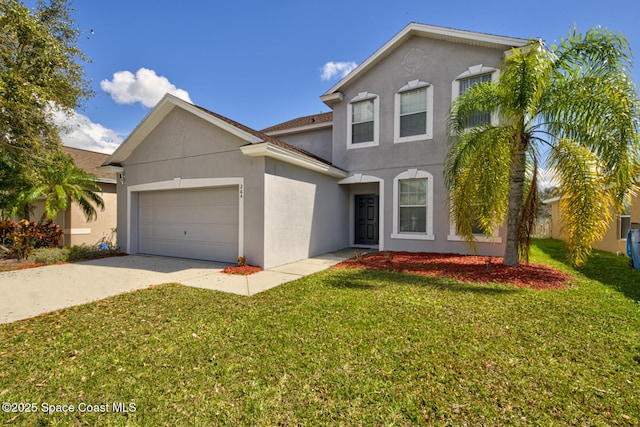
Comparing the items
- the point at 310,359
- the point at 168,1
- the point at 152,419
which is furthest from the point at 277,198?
the point at 168,1

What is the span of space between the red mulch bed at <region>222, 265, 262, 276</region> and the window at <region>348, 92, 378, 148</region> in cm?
641

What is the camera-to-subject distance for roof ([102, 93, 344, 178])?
8.16 meters

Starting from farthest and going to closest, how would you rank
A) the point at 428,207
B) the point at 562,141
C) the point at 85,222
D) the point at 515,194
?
1. the point at 85,222
2. the point at 428,207
3. the point at 515,194
4. the point at 562,141

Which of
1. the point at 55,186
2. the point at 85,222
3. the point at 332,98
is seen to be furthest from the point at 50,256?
the point at 332,98

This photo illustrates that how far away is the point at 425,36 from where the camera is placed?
1031cm

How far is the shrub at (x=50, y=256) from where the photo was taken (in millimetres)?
9227

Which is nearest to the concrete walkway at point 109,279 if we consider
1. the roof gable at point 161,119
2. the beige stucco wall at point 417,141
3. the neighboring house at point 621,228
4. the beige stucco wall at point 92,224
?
the beige stucco wall at point 417,141

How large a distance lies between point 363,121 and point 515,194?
6158 millimetres

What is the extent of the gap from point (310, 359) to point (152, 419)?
152 centimetres

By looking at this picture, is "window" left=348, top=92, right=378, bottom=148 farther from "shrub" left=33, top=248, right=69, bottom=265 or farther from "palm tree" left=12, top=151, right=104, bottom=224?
"palm tree" left=12, top=151, right=104, bottom=224

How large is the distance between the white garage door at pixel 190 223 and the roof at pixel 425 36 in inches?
244

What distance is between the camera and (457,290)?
5805 mm

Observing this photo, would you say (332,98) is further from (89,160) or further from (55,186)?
(89,160)

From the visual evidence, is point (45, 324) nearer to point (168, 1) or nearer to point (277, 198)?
point (277, 198)
